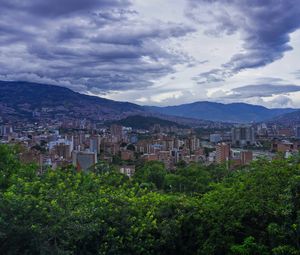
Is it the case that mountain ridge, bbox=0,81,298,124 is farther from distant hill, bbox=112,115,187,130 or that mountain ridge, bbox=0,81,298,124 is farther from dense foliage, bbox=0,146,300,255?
dense foliage, bbox=0,146,300,255

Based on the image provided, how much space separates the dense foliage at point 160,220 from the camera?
17.7 ft

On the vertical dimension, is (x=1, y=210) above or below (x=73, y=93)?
below

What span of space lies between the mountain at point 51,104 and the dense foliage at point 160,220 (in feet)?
340

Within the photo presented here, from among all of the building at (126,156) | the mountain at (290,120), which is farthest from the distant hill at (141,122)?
the building at (126,156)

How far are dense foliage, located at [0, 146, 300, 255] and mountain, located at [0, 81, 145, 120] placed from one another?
10350 centimetres

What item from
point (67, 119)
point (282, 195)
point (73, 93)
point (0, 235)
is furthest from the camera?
point (73, 93)

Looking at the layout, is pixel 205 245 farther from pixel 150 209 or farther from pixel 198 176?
pixel 198 176

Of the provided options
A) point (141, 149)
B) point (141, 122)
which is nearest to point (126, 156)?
point (141, 149)

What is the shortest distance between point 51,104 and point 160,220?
5077 inches

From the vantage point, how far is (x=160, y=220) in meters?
6.70

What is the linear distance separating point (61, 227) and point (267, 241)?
307 cm

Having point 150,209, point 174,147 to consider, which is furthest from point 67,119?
A: point 150,209

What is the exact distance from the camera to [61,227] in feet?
18.2

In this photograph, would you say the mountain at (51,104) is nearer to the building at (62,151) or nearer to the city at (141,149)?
the city at (141,149)
